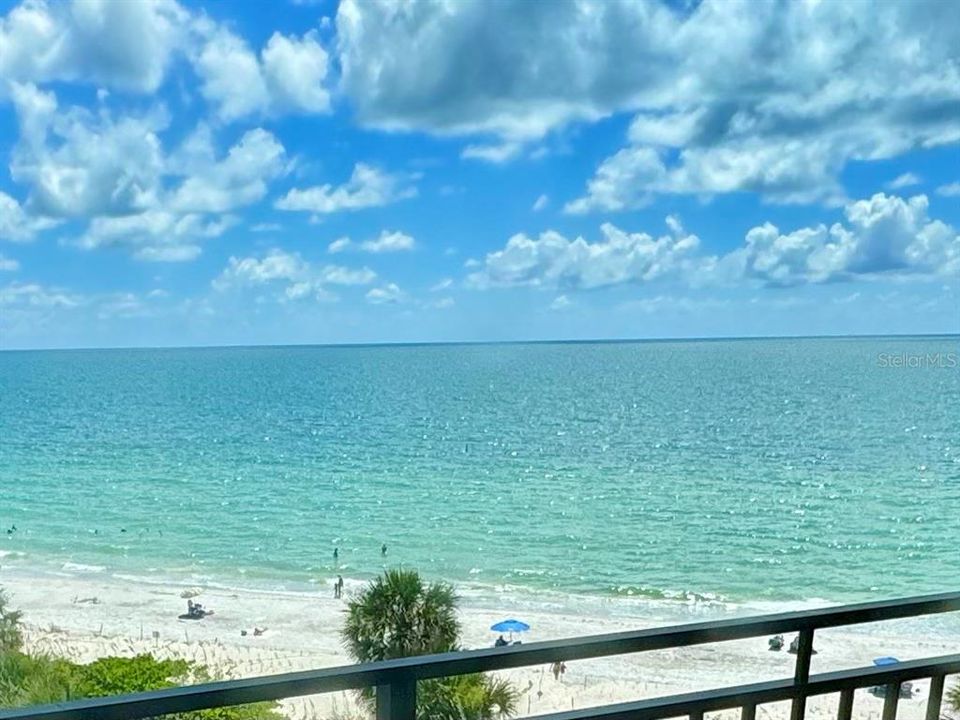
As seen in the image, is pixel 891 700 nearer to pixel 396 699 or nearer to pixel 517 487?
pixel 396 699

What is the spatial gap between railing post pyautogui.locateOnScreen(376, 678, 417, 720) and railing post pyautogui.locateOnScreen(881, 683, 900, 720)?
81 cm

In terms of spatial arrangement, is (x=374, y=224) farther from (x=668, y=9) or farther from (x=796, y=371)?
(x=668, y=9)

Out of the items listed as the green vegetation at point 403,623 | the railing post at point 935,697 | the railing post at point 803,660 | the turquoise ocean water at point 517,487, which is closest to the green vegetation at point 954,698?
the green vegetation at point 403,623

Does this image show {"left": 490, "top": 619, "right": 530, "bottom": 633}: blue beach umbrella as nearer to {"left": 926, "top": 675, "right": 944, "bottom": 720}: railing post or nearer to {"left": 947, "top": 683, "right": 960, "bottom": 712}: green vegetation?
{"left": 947, "top": 683, "right": 960, "bottom": 712}: green vegetation

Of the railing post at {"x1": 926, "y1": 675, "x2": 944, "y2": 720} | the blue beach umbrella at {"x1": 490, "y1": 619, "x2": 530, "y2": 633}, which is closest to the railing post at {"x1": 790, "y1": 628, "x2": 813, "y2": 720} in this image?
the railing post at {"x1": 926, "y1": 675, "x2": 944, "y2": 720}

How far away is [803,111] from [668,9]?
2284 centimetres

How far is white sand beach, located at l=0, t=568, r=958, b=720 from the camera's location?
342 inches

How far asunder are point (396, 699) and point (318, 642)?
36.7ft

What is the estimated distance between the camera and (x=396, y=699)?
99 centimetres

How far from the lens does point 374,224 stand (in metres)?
49.3

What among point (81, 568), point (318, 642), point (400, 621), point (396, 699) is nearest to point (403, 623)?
point (400, 621)

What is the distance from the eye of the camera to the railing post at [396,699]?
3.23ft

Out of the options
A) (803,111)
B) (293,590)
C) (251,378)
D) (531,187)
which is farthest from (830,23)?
(251,378)

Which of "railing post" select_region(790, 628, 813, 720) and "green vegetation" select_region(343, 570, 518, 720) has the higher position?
"railing post" select_region(790, 628, 813, 720)
